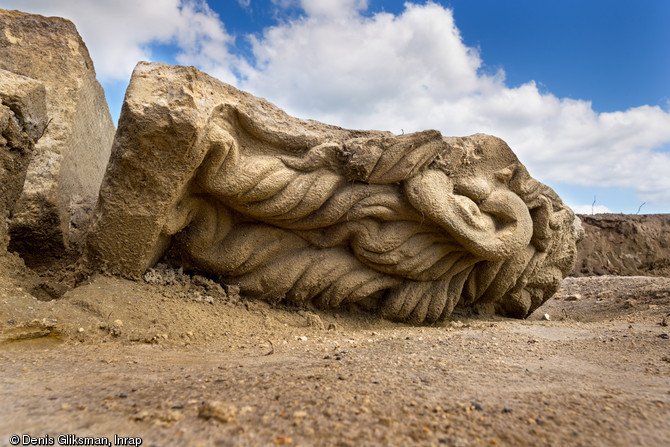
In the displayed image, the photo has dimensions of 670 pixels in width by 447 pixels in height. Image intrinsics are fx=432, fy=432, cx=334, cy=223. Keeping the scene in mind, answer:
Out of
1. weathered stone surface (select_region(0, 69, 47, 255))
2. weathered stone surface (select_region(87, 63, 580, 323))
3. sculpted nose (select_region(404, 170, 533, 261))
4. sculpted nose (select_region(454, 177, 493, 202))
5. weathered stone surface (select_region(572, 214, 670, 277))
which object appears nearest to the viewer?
weathered stone surface (select_region(0, 69, 47, 255))

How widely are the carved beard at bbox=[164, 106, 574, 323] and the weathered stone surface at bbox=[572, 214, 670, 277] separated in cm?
661

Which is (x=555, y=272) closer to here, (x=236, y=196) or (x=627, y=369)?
(x=627, y=369)

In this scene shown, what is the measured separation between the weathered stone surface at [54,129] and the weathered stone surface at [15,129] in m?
0.19

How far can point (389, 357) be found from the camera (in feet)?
5.58

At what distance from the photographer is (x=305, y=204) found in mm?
2465

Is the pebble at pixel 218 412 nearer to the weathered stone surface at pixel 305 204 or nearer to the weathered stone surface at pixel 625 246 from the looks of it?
the weathered stone surface at pixel 305 204

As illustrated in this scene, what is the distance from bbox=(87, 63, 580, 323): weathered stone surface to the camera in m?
2.10

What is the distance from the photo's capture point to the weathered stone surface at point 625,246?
8.66 m

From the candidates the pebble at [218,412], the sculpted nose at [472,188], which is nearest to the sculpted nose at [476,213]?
the sculpted nose at [472,188]

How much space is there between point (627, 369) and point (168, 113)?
2206 mm

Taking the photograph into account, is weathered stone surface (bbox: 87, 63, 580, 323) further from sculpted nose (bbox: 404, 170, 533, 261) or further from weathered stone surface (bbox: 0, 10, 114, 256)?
weathered stone surface (bbox: 0, 10, 114, 256)

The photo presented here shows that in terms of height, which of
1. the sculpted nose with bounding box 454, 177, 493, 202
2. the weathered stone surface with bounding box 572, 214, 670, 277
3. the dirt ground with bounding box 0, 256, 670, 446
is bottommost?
the dirt ground with bounding box 0, 256, 670, 446

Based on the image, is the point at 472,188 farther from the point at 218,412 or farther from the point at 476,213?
the point at 218,412

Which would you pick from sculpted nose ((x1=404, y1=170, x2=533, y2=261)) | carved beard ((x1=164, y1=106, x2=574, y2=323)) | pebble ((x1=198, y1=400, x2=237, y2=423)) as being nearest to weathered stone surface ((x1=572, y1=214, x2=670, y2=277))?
carved beard ((x1=164, y1=106, x2=574, y2=323))
